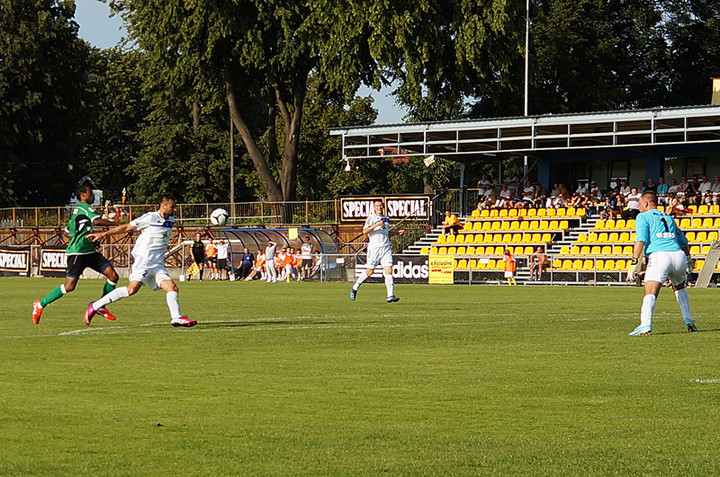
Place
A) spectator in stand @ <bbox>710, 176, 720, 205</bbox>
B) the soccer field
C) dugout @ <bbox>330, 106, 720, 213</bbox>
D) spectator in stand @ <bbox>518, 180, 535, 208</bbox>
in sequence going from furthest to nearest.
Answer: spectator in stand @ <bbox>518, 180, 535, 208</bbox> < dugout @ <bbox>330, 106, 720, 213</bbox> < spectator in stand @ <bbox>710, 176, 720, 205</bbox> < the soccer field

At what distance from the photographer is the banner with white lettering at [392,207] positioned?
48.6 metres

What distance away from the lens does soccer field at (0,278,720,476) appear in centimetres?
623

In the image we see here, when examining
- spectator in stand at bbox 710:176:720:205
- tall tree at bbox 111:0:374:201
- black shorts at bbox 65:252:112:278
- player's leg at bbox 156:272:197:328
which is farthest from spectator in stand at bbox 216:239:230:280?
player's leg at bbox 156:272:197:328

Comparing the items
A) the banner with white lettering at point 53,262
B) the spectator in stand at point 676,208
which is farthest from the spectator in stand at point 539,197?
the banner with white lettering at point 53,262

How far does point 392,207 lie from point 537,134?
738 cm

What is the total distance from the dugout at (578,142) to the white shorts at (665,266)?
27.6 metres

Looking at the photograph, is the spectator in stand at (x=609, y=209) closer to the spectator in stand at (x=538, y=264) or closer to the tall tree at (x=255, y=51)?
the spectator in stand at (x=538, y=264)

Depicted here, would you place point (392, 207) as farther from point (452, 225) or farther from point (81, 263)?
point (81, 263)

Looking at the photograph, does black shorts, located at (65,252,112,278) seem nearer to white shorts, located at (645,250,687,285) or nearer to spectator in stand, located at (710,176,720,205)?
A: white shorts, located at (645,250,687,285)

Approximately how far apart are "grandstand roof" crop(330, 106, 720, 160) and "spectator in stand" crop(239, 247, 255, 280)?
6.17 metres

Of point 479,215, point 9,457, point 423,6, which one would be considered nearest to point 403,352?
point 9,457

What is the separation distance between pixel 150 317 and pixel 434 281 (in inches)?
936

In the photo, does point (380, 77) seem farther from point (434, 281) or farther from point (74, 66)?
point (74, 66)

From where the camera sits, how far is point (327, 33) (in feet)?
182
